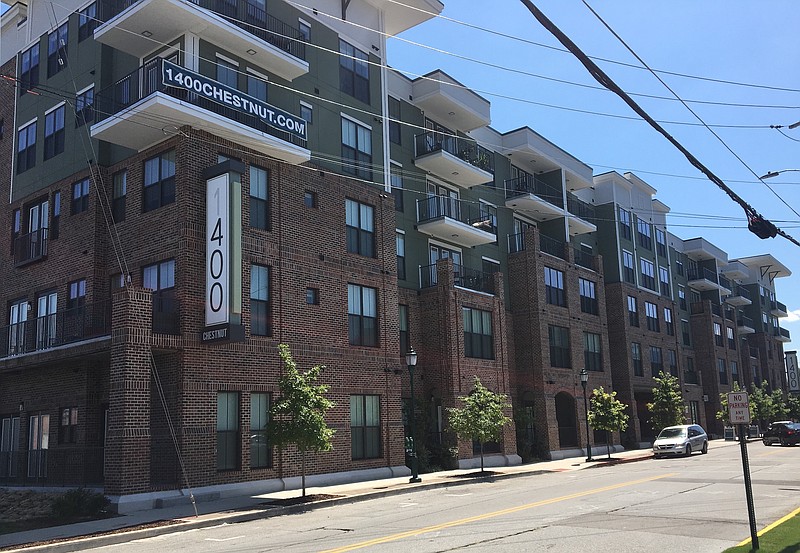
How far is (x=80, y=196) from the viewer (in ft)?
87.6

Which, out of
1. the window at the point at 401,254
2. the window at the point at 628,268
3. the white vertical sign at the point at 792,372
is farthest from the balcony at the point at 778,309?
the window at the point at 401,254

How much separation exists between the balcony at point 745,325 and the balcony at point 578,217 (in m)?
33.3

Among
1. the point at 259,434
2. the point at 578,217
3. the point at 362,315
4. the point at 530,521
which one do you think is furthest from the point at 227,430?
the point at 578,217

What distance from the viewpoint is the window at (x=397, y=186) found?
111 ft

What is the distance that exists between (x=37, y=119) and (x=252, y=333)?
13293 millimetres

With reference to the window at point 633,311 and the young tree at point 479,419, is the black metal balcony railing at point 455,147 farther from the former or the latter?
the window at point 633,311

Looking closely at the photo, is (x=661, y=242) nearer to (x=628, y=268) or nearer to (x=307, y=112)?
(x=628, y=268)

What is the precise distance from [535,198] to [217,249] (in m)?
23.5

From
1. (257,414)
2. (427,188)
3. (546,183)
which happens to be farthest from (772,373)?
(257,414)

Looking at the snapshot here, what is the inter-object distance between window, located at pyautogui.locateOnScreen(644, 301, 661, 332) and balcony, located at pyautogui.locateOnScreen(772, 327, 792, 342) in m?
39.3

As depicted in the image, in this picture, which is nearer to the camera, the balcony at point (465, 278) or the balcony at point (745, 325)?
the balcony at point (465, 278)

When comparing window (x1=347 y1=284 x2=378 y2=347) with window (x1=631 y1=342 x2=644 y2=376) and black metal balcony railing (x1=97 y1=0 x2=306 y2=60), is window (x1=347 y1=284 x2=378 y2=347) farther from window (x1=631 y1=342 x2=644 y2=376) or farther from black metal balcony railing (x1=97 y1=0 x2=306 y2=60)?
window (x1=631 y1=342 x2=644 y2=376)

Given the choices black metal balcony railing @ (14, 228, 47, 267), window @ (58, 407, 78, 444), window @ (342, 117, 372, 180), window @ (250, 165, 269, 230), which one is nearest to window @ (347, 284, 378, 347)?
window @ (250, 165, 269, 230)

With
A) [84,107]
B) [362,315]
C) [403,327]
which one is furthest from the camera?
[403,327]
